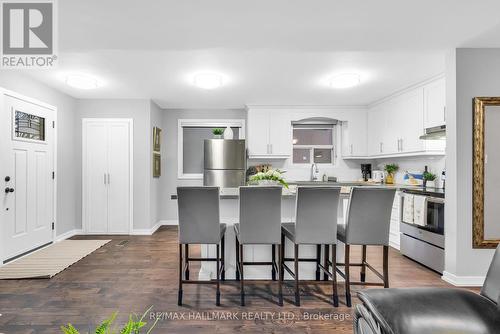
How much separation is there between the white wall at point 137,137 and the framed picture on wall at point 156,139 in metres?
0.19

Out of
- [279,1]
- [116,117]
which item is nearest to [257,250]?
[279,1]

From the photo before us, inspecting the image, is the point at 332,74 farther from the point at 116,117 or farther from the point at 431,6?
the point at 116,117

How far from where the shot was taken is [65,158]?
16.2ft

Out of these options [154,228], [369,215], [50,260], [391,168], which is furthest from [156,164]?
[391,168]

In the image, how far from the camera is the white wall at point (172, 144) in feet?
19.9

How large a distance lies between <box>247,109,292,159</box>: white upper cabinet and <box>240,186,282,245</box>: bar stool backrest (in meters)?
3.18

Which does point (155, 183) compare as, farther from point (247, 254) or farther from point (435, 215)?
point (435, 215)

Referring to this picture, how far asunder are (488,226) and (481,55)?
176 centimetres

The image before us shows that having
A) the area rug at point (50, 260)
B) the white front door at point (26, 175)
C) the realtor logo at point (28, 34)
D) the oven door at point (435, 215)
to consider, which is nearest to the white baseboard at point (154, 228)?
the area rug at point (50, 260)

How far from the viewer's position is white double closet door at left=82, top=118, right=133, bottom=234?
524 cm

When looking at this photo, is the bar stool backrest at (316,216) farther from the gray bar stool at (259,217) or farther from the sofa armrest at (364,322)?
the sofa armrest at (364,322)

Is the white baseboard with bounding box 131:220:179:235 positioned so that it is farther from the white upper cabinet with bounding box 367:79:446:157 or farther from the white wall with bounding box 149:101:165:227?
the white upper cabinet with bounding box 367:79:446:157

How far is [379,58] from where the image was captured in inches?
130

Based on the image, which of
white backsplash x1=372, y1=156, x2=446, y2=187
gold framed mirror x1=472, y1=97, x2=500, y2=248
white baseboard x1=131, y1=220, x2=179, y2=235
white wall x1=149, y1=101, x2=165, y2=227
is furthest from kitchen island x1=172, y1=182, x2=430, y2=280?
white wall x1=149, y1=101, x2=165, y2=227
